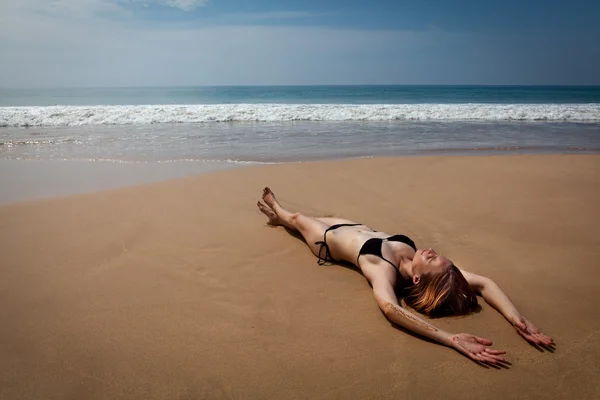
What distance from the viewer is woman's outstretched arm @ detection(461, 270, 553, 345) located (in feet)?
8.59

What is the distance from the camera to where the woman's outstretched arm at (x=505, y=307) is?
262 centimetres

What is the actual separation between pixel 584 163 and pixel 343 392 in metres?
7.77

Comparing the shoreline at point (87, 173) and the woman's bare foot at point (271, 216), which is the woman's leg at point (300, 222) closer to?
the woman's bare foot at point (271, 216)

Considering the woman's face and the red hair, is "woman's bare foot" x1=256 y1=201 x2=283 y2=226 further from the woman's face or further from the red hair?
the red hair

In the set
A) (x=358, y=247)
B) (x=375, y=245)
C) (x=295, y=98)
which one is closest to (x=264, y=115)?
(x=358, y=247)

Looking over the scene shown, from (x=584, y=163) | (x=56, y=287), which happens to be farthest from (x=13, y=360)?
(x=584, y=163)

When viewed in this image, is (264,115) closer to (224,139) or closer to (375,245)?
(224,139)

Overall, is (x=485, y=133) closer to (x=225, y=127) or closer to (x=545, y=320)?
(x=225, y=127)

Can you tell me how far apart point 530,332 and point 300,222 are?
2405 millimetres

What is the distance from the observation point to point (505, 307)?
2.91 metres

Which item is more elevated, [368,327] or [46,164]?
[46,164]

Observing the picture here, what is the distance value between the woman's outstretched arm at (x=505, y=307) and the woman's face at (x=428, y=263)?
0.33m

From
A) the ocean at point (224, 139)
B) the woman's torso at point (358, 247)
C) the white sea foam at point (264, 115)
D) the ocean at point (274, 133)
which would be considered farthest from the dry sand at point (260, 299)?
the white sea foam at point (264, 115)

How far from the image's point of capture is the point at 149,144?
11.0m
